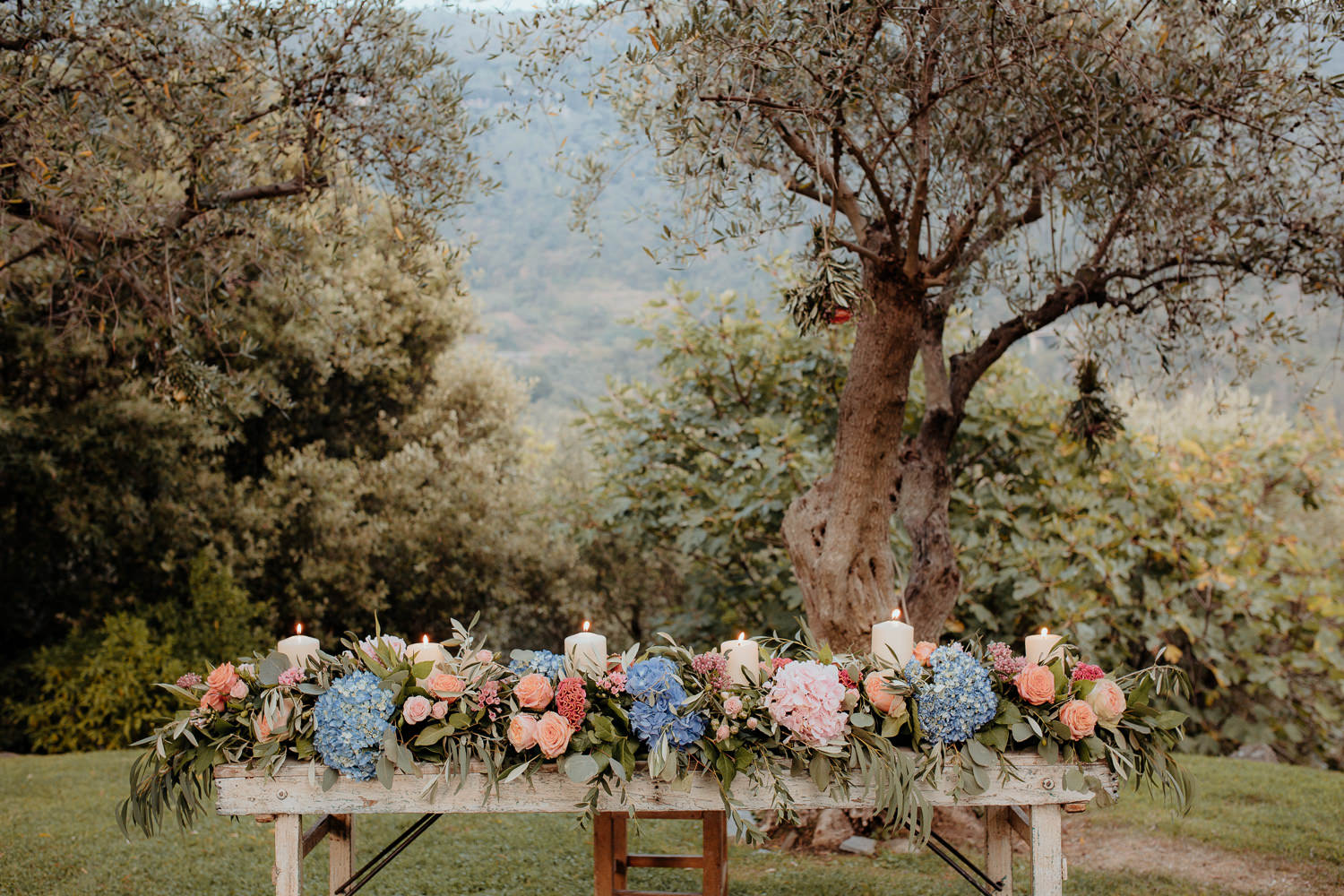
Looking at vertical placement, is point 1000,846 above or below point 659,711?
below

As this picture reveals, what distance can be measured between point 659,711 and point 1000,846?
1230 millimetres

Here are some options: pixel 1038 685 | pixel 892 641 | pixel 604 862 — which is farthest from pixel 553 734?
pixel 1038 685

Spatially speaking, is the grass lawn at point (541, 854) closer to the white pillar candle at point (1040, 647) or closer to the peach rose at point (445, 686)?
the white pillar candle at point (1040, 647)

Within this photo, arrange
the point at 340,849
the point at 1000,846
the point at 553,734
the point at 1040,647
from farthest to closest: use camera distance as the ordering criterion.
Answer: the point at 340,849 < the point at 1000,846 < the point at 1040,647 < the point at 553,734

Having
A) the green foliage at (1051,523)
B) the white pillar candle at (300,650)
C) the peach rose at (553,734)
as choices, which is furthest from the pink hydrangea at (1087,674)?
the green foliage at (1051,523)

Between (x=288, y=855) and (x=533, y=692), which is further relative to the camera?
(x=288, y=855)

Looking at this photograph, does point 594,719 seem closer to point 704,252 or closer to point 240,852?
point 704,252

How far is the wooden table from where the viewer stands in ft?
8.09

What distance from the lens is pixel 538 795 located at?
247cm

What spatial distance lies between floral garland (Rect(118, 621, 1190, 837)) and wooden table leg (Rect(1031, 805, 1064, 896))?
0.14 meters

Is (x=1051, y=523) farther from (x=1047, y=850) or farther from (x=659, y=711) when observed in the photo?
(x=659, y=711)

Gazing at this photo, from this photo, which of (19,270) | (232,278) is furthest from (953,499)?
(19,270)

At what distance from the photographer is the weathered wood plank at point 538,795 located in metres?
2.46

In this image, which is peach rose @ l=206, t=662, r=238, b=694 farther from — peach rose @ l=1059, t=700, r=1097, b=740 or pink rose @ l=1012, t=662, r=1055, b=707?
peach rose @ l=1059, t=700, r=1097, b=740
